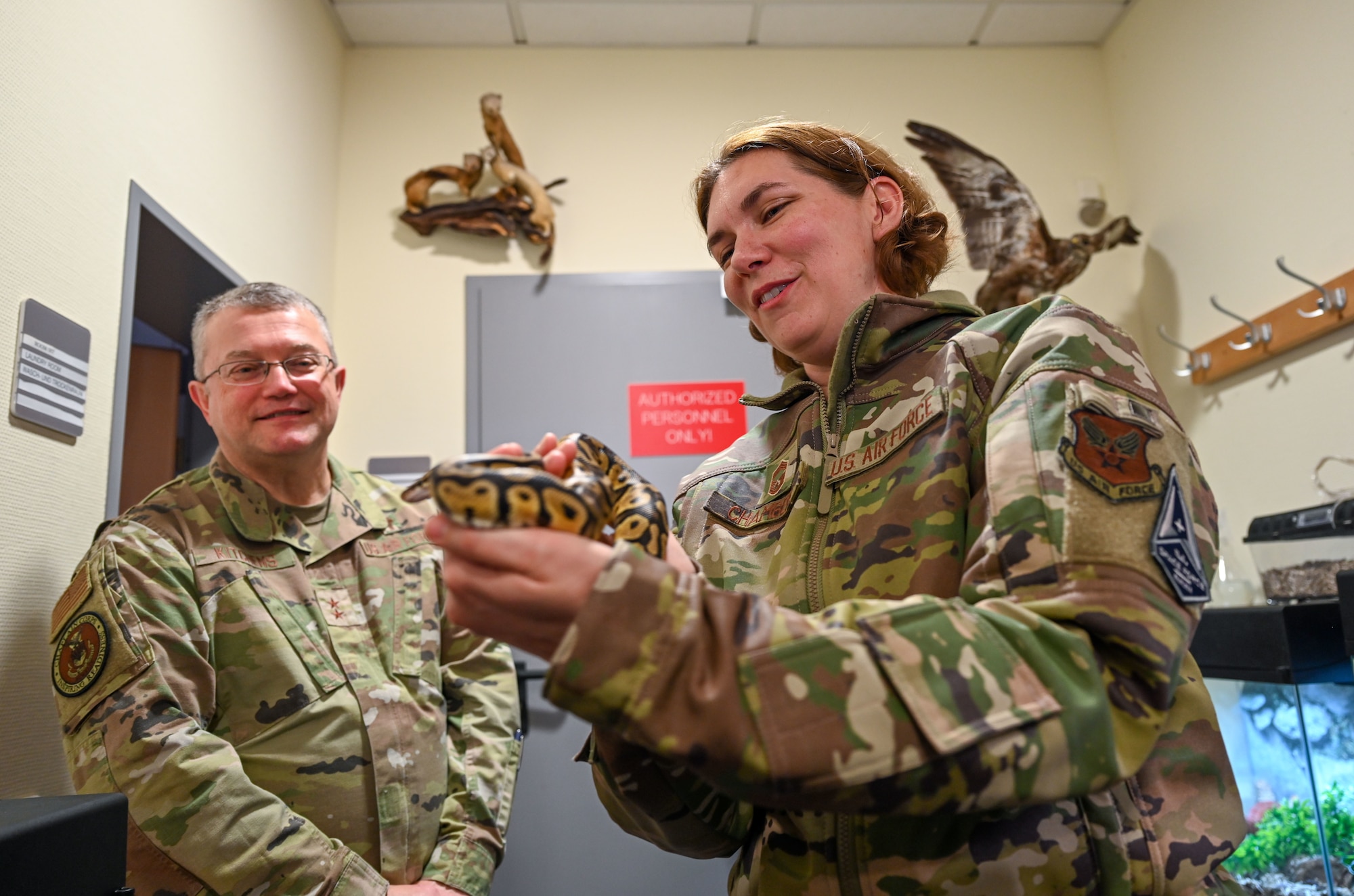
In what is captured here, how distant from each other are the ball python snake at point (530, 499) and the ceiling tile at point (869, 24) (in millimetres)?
3435

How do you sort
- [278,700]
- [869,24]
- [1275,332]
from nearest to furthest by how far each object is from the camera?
[278,700], [1275,332], [869,24]

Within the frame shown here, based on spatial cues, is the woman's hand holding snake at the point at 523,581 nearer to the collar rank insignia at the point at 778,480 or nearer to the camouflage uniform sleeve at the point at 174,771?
the collar rank insignia at the point at 778,480

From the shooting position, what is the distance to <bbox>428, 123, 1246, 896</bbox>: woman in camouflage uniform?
1.94 feet

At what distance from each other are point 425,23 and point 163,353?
175cm

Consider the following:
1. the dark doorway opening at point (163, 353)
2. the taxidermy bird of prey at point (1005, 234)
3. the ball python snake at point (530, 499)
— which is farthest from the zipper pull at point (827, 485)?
the taxidermy bird of prey at point (1005, 234)

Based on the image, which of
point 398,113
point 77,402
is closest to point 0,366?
point 77,402

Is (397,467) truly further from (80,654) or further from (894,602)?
(894,602)

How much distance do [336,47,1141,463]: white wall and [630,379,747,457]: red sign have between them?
24 centimetres

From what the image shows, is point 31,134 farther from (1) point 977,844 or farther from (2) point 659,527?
(1) point 977,844

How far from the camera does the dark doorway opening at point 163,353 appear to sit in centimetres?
238

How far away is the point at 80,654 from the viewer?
1632 mm

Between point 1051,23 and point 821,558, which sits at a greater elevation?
point 1051,23

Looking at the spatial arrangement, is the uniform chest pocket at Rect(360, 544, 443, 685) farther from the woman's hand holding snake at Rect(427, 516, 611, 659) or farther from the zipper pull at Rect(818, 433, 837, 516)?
the woman's hand holding snake at Rect(427, 516, 611, 659)

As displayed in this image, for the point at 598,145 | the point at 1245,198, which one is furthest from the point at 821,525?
the point at 598,145
